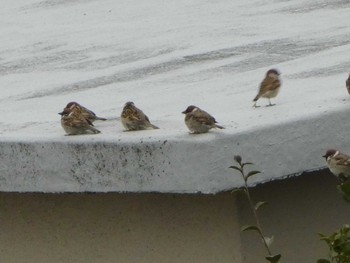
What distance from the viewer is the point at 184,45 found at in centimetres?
830

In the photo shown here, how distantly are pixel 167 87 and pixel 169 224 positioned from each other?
186cm

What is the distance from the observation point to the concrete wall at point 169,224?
496 cm

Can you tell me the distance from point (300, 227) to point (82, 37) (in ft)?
15.4

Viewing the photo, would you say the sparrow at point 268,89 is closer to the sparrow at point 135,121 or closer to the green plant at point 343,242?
the sparrow at point 135,121

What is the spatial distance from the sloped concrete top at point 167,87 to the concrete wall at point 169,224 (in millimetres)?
318

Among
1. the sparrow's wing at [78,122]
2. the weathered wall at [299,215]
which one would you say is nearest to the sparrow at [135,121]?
the sparrow's wing at [78,122]

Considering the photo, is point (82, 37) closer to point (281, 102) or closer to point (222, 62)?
point (222, 62)

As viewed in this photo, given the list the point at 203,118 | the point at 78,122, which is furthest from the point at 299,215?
the point at 78,122

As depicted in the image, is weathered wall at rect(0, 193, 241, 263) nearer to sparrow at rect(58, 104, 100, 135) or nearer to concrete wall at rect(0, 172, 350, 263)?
concrete wall at rect(0, 172, 350, 263)

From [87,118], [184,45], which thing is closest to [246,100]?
[87,118]

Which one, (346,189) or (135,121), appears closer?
(346,189)

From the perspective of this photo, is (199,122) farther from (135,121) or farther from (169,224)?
(169,224)

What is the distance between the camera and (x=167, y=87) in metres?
6.86

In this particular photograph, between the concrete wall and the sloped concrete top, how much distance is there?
1.04 ft
